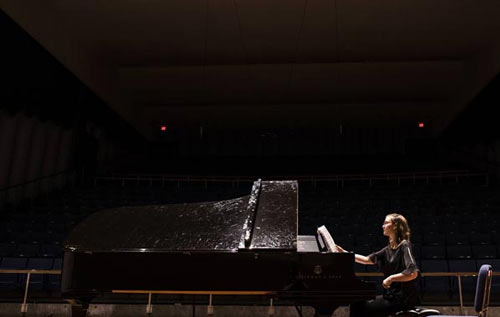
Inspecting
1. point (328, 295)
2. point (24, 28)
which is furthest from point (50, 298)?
point (24, 28)

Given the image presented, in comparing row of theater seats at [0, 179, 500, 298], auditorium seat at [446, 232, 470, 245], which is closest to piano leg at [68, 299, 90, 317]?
row of theater seats at [0, 179, 500, 298]

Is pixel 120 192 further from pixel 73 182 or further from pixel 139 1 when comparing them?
pixel 139 1

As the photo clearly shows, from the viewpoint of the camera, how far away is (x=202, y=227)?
2869mm

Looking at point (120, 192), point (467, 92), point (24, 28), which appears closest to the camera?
point (24, 28)

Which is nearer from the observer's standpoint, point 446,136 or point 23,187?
point 23,187

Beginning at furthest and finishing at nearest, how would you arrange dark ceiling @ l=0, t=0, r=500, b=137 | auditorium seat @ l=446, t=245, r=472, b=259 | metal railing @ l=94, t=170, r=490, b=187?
metal railing @ l=94, t=170, r=490, b=187
dark ceiling @ l=0, t=0, r=500, b=137
auditorium seat @ l=446, t=245, r=472, b=259

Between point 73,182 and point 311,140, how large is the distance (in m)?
9.06

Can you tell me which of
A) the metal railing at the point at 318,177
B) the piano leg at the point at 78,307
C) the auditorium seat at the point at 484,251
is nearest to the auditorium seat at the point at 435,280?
the auditorium seat at the point at 484,251

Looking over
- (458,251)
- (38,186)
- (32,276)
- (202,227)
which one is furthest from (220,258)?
(38,186)

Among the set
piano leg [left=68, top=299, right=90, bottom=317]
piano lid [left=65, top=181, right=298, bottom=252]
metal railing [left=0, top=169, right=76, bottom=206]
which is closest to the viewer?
piano lid [left=65, top=181, right=298, bottom=252]

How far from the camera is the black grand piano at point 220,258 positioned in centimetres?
247

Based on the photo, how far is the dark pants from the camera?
8.84ft

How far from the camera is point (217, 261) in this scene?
2570 millimetres

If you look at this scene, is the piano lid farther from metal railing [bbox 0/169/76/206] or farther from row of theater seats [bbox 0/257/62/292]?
metal railing [bbox 0/169/76/206]
